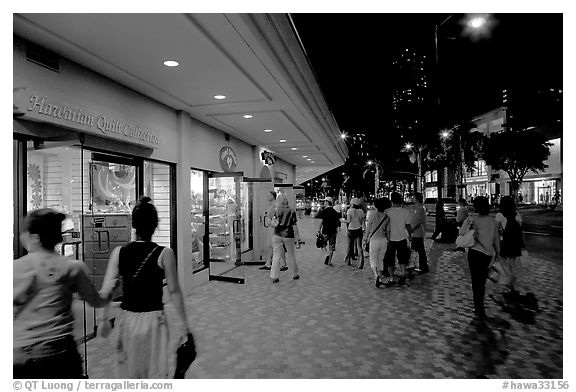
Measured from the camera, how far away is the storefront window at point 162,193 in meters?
7.29

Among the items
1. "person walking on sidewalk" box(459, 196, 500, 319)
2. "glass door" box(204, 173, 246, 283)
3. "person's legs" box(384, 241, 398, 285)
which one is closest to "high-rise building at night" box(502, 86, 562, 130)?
"person's legs" box(384, 241, 398, 285)

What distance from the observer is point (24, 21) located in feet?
11.5

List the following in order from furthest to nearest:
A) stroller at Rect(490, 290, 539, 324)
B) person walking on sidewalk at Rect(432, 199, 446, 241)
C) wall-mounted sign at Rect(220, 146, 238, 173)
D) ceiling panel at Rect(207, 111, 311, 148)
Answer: person walking on sidewalk at Rect(432, 199, 446, 241), wall-mounted sign at Rect(220, 146, 238, 173), ceiling panel at Rect(207, 111, 311, 148), stroller at Rect(490, 290, 539, 324)

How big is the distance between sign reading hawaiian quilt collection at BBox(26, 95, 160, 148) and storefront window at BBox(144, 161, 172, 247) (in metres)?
1.07

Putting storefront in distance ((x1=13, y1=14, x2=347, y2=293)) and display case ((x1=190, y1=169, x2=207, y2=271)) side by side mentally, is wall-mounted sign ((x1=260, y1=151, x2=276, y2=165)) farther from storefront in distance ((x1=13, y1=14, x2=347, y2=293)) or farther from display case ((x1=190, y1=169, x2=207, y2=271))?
display case ((x1=190, y1=169, x2=207, y2=271))

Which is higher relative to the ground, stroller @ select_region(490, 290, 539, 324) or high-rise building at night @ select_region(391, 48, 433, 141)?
high-rise building at night @ select_region(391, 48, 433, 141)

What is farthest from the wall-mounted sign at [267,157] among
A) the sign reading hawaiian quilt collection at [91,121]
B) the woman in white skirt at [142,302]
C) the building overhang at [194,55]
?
the woman in white skirt at [142,302]

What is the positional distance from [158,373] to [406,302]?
4.55 metres

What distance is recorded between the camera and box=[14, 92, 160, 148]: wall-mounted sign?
→ 12.8 feet

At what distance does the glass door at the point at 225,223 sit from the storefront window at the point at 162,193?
1.25 meters

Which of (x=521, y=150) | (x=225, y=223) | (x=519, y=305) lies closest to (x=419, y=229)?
(x=519, y=305)

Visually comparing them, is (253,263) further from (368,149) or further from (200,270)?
(368,149)

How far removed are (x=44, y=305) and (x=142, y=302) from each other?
545 millimetres
